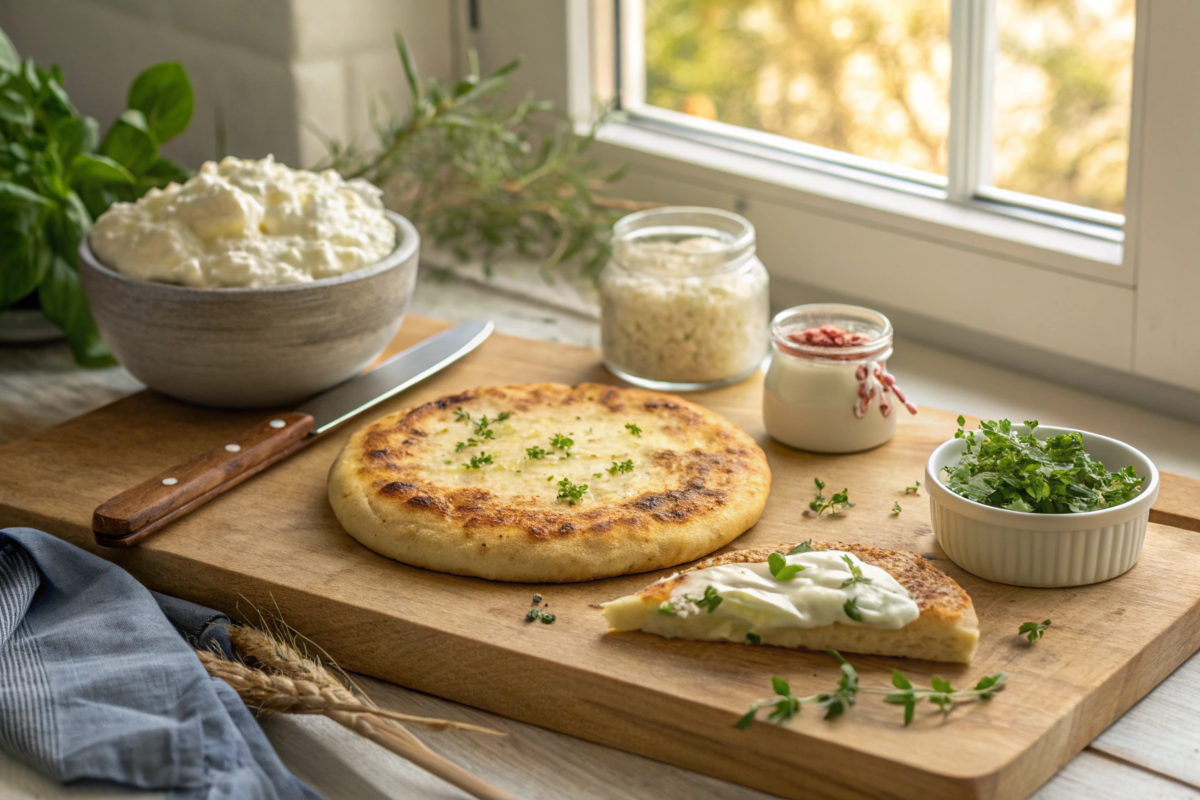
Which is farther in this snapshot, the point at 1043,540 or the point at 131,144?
the point at 131,144

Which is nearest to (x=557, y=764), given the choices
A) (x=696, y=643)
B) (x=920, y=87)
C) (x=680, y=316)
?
(x=696, y=643)

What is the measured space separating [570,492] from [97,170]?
97 cm

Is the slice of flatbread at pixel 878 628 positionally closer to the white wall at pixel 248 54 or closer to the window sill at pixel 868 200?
the window sill at pixel 868 200

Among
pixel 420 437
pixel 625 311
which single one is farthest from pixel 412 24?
pixel 420 437

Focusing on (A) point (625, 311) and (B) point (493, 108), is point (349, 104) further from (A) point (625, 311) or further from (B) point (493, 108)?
(A) point (625, 311)

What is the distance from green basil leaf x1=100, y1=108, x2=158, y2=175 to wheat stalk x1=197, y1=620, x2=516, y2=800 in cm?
100

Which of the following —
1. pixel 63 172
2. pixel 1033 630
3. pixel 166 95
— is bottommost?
pixel 1033 630

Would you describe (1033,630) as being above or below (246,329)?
below

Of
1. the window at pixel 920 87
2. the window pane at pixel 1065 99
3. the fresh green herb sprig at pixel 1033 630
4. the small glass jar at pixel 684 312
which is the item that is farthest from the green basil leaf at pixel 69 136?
the fresh green herb sprig at pixel 1033 630

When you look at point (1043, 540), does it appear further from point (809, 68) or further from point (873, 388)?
point (809, 68)

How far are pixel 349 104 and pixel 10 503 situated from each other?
1237mm

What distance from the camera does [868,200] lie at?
207 centimetres

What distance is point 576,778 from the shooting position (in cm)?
114

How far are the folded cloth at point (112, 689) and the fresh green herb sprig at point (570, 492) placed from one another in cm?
41
